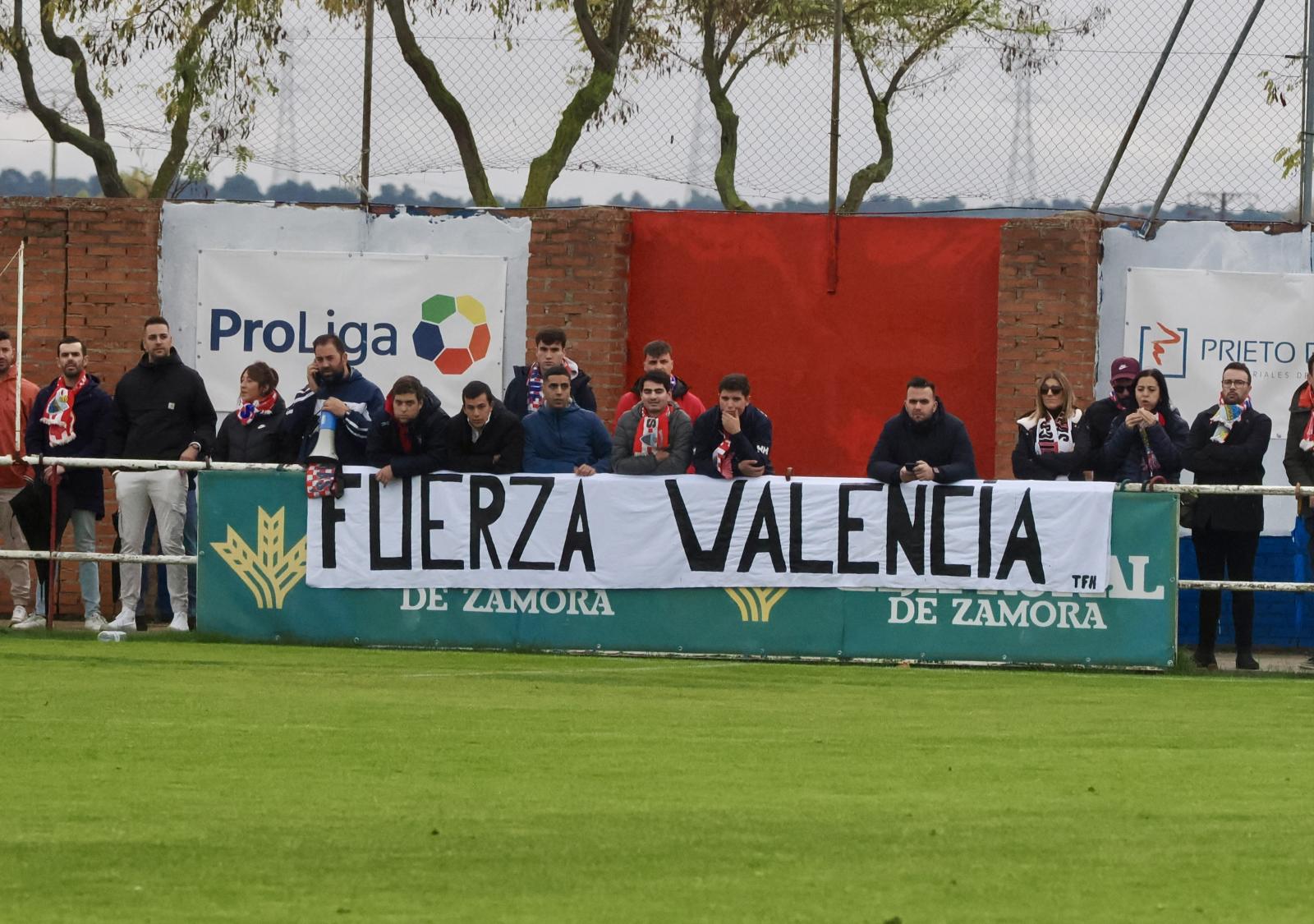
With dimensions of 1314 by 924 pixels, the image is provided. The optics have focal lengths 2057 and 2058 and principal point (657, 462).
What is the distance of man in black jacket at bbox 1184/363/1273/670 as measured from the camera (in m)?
13.8

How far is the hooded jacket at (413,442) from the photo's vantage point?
44.9 feet

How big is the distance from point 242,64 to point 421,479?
7.67 meters

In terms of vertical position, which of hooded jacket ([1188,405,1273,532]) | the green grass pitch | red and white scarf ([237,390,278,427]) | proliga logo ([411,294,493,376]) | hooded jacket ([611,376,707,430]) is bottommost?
the green grass pitch

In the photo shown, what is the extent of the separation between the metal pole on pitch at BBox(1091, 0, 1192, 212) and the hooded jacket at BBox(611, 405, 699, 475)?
466cm

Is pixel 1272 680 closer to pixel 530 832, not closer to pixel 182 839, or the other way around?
pixel 530 832

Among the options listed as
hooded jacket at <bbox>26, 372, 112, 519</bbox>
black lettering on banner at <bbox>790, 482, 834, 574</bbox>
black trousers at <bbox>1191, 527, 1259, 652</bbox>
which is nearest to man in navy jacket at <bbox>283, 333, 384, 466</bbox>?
hooded jacket at <bbox>26, 372, 112, 519</bbox>

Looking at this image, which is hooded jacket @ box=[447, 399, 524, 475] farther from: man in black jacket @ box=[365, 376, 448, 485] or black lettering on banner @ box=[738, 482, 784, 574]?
black lettering on banner @ box=[738, 482, 784, 574]

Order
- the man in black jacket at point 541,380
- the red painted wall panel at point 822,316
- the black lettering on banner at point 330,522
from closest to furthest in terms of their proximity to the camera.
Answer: the black lettering on banner at point 330,522
the man in black jacket at point 541,380
the red painted wall panel at point 822,316

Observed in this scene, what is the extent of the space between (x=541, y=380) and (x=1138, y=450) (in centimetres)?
418

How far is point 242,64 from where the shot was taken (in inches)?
782

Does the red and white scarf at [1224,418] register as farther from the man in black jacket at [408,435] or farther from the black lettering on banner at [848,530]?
the man in black jacket at [408,435]

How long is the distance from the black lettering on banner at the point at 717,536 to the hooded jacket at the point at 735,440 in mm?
200

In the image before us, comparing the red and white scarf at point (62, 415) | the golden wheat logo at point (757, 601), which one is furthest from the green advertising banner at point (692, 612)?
the red and white scarf at point (62, 415)

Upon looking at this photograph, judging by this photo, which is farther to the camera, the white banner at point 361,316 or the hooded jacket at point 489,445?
the white banner at point 361,316
